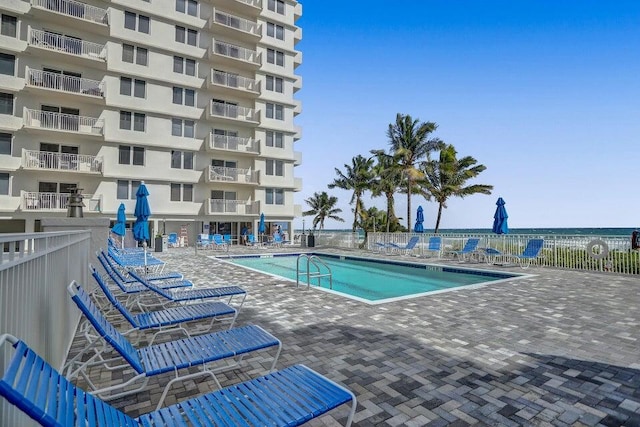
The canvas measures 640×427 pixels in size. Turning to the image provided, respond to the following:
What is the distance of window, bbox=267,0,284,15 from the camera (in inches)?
1158

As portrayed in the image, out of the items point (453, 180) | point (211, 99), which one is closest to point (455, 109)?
point (453, 180)

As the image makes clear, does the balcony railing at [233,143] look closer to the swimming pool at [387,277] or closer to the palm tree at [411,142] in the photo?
the palm tree at [411,142]

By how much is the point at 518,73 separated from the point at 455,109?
166 inches

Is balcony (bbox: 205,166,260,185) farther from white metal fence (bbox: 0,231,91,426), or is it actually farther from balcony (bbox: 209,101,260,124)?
white metal fence (bbox: 0,231,91,426)

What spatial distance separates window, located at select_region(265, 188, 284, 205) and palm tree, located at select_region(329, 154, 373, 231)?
8.62 metres

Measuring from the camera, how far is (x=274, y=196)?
96.2ft

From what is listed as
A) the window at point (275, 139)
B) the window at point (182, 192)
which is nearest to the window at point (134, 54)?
the window at point (182, 192)

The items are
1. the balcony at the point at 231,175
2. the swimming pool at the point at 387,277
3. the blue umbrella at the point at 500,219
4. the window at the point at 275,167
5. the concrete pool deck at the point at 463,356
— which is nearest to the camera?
the concrete pool deck at the point at 463,356

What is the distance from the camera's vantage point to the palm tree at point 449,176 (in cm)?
2775

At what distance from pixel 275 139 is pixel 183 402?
28.7 metres

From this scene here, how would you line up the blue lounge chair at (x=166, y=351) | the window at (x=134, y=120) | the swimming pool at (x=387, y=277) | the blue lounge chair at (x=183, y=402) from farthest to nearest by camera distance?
the window at (x=134, y=120) < the swimming pool at (x=387, y=277) < the blue lounge chair at (x=166, y=351) < the blue lounge chair at (x=183, y=402)

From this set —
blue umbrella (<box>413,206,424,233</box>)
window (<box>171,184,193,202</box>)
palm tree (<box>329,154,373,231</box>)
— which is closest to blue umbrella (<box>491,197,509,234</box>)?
blue umbrella (<box>413,206,424,233</box>)

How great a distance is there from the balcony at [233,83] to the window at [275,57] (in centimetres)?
291

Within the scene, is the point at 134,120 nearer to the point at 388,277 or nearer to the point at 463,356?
the point at 388,277
